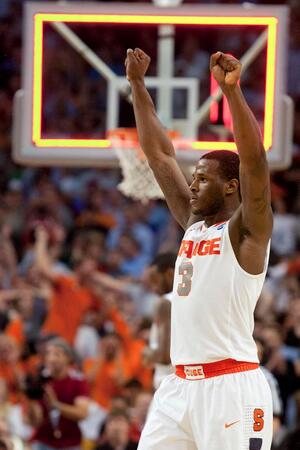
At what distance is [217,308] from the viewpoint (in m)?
6.23

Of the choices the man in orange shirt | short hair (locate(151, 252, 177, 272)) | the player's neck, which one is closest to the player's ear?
the player's neck

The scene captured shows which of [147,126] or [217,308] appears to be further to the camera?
[147,126]

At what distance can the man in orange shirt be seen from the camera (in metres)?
13.1

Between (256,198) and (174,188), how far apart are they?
1039 mm

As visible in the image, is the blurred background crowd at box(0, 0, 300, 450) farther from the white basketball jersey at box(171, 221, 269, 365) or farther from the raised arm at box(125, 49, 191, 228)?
the white basketball jersey at box(171, 221, 269, 365)

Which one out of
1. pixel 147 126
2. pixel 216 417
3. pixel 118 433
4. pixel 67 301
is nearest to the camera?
pixel 216 417

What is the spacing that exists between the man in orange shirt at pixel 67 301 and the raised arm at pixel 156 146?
6.06 metres

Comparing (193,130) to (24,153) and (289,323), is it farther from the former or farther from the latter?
(289,323)

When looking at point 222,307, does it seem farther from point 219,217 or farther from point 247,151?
point 247,151

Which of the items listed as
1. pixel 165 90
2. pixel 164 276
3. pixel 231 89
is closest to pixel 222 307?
pixel 231 89

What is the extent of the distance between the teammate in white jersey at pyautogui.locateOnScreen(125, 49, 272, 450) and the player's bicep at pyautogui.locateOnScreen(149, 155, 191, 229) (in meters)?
0.42

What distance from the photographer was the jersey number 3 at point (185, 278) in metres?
6.34

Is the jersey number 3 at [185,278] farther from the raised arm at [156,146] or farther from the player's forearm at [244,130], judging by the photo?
the player's forearm at [244,130]

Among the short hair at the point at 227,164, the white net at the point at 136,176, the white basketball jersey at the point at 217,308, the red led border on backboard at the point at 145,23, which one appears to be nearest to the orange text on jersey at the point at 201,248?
the white basketball jersey at the point at 217,308
